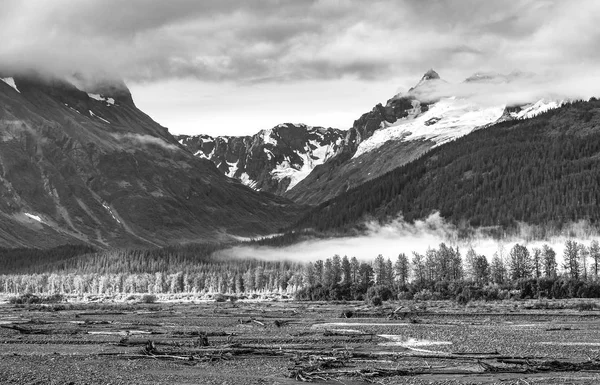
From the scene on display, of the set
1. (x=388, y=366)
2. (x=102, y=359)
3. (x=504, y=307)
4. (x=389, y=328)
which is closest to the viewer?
(x=388, y=366)

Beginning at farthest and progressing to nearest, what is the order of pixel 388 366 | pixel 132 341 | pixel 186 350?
pixel 132 341
pixel 186 350
pixel 388 366

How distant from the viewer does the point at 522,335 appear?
112250 mm

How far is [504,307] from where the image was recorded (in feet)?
587

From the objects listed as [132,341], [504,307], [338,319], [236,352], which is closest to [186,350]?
[236,352]

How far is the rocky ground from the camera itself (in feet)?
252

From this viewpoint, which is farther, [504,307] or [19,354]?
[504,307]

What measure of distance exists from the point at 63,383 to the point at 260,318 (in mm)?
86867

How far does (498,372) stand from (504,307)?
104 meters

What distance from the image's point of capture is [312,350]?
96312 millimetres

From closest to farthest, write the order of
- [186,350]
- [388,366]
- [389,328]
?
[388,366] → [186,350] → [389,328]

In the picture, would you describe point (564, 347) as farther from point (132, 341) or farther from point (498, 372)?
point (132, 341)

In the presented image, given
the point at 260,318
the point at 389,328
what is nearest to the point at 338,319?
the point at 260,318

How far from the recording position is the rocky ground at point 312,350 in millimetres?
76688

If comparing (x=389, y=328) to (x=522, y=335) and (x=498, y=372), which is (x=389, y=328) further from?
(x=498, y=372)
